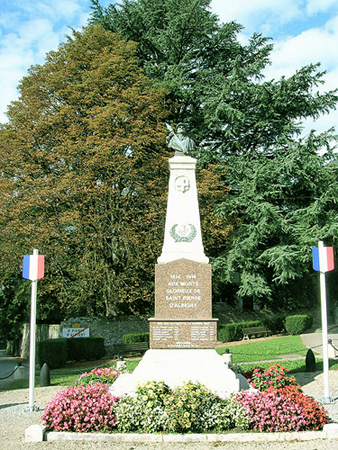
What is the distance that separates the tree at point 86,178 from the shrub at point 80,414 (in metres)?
12.6

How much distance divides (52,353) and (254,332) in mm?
10355

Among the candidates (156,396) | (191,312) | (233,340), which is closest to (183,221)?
(191,312)

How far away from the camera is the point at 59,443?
22.3 feet

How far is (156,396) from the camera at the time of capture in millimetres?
7320

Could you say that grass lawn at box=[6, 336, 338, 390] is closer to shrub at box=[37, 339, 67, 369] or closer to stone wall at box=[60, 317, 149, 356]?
shrub at box=[37, 339, 67, 369]

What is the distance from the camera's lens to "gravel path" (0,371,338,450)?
21.4 feet

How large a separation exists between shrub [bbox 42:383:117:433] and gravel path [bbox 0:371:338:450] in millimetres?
370

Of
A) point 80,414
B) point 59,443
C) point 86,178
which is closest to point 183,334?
point 80,414

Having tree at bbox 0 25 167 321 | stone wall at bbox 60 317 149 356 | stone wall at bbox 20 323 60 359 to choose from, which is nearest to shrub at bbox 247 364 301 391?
tree at bbox 0 25 167 321

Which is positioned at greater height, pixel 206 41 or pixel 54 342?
pixel 206 41

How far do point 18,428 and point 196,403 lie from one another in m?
3.24

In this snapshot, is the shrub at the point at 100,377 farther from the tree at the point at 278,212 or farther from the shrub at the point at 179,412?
the tree at the point at 278,212

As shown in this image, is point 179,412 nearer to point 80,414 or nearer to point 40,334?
point 80,414

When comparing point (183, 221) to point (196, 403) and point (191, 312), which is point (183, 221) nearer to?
point (191, 312)
